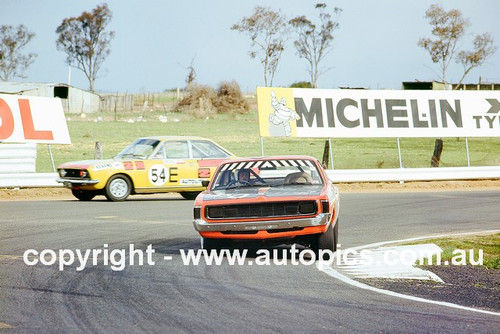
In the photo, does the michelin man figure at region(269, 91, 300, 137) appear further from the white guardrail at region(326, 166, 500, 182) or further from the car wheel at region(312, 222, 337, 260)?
the car wheel at region(312, 222, 337, 260)

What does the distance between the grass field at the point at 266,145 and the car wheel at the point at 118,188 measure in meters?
9.84

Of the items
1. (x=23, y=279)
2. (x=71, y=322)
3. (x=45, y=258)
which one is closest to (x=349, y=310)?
(x=71, y=322)

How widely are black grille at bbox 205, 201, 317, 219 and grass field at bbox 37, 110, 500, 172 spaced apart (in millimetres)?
18871

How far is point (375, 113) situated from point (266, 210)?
18.0 metres

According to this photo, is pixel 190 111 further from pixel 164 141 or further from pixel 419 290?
pixel 419 290

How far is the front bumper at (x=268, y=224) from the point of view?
10023 mm

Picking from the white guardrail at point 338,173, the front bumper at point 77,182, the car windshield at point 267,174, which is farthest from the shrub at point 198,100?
the car windshield at point 267,174

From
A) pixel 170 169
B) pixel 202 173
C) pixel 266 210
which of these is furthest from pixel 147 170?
pixel 266 210

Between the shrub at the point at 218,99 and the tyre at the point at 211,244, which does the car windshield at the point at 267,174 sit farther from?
the shrub at the point at 218,99

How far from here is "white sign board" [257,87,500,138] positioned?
26172 mm

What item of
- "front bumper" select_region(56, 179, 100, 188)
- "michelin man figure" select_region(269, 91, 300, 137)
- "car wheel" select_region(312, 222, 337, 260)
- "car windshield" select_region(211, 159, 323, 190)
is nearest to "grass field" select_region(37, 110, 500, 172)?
"michelin man figure" select_region(269, 91, 300, 137)

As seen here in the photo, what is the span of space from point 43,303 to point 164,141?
13457 mm

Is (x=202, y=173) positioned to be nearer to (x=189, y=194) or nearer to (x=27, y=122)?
Answer: (x=189, y=194)

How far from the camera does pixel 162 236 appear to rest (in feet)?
42.5
